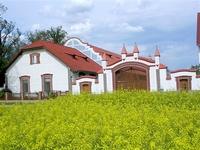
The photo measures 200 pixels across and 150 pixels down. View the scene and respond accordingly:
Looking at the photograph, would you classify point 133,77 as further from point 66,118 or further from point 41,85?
point 66,118

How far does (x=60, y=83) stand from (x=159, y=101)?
56.2ft

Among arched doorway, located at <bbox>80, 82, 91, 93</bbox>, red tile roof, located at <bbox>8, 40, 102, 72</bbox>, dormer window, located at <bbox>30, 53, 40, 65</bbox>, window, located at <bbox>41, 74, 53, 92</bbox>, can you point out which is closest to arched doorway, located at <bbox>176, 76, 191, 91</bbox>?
arched doorway, located at <bbox>80, 82, 91, 93</bbox>

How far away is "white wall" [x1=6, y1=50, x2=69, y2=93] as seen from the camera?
26.9 m

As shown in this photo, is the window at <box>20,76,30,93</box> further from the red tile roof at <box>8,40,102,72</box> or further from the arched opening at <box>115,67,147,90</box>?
the arched opening at <box>115,67,147,90</box>

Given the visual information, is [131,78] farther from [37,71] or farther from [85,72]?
[37,71]

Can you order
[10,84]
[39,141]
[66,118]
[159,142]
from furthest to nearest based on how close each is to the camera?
[10,84] → [66,118] → [39,141] → [159,142]

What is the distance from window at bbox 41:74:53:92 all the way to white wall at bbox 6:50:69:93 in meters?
0.39

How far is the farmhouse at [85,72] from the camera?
21.5m

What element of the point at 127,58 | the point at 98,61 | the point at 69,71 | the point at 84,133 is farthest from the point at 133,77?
the point at 84,133

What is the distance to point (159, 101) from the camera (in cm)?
1114

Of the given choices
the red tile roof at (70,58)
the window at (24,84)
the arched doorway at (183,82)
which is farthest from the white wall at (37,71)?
the arched doorway at (183,82)

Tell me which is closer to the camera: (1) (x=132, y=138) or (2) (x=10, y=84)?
(1) (x=132, y=138)

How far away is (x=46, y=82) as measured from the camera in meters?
28.0

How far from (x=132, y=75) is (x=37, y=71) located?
1105 cm
